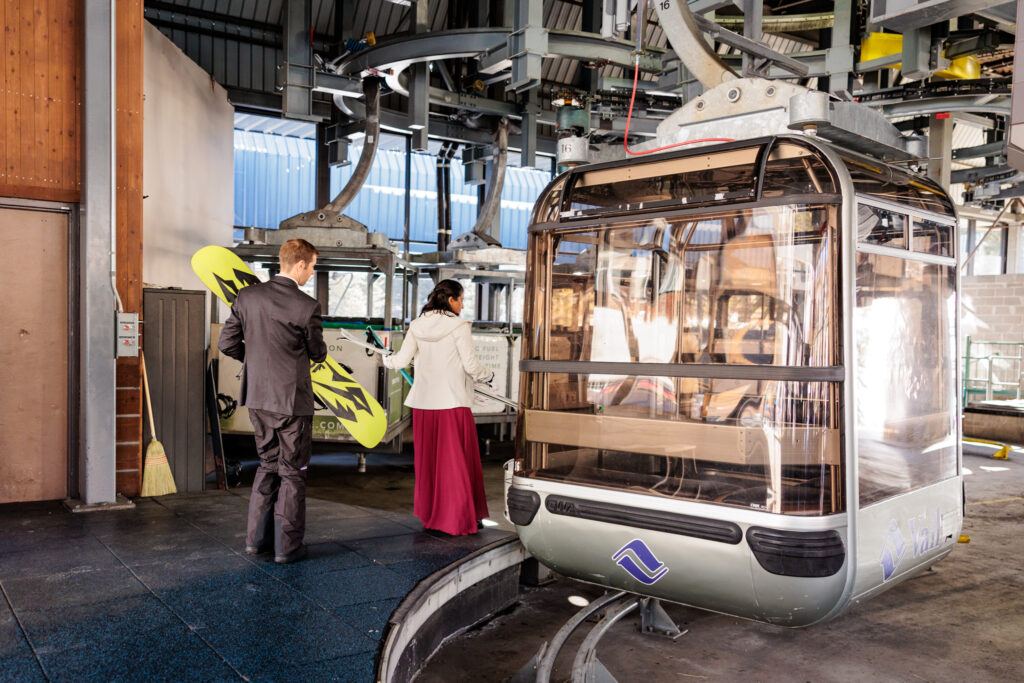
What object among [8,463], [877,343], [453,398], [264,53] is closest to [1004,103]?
[877,343]

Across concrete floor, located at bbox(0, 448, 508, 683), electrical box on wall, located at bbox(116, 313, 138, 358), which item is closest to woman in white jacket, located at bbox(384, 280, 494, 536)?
concrete floor, located at bbox(0, 448, 508, 683)

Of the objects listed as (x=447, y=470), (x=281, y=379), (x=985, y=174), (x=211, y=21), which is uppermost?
(x=211, y=21)

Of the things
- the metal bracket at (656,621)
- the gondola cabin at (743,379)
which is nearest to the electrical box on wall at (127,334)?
the gondola cabin at (743,379)

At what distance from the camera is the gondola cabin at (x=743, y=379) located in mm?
3566

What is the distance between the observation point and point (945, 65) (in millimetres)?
7434

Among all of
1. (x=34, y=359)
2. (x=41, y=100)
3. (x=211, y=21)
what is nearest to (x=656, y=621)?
(x=34, y=359)

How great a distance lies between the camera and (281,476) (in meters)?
4.54

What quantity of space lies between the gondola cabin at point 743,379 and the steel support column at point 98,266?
10.2 feet

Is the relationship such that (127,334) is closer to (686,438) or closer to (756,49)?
(686,438)

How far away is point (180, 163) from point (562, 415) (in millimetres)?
6107

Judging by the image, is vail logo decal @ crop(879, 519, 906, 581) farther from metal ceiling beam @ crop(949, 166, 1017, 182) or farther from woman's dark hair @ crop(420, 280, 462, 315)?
metal ceiling beam @ crop(949, 166, 1017, 182)

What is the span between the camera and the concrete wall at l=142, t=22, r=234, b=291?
7.53m

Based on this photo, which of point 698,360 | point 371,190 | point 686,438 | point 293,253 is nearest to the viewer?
point 686,438

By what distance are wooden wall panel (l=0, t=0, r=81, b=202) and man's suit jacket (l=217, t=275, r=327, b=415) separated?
2.31 meters
